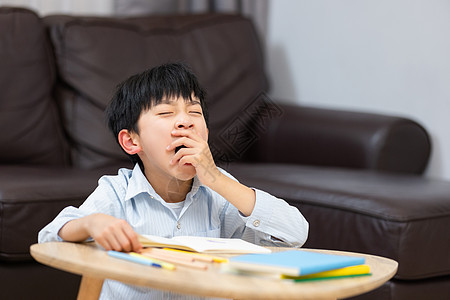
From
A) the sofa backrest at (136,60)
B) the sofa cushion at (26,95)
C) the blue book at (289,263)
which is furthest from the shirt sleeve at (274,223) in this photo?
the sofa cushion at (26,95)

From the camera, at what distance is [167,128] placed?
109 cm

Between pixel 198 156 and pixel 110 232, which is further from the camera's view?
pixel 198 156

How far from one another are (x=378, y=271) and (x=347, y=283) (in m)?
0.11

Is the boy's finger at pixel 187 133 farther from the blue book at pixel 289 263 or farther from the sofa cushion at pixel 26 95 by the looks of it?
Answer: the sofa cushion at pixel 26 95

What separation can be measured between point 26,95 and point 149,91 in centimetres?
104

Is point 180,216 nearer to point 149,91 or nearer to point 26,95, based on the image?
point 149,91

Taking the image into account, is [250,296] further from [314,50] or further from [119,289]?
[314,50]

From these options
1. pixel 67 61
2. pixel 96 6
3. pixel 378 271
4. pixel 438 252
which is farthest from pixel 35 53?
pixel 378 271

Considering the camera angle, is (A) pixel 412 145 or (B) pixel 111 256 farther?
(A) pixel 412 145

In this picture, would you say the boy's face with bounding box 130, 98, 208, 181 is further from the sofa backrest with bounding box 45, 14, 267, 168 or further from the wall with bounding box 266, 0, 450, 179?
the wall with bounding box 266, 0, 450, 179

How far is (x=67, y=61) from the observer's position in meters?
2.17

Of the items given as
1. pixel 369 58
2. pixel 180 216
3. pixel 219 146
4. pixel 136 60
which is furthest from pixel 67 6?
pixel 180 216

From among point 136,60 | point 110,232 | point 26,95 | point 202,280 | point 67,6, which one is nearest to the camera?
point 202,280

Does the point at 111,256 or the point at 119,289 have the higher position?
the point at 111,256
